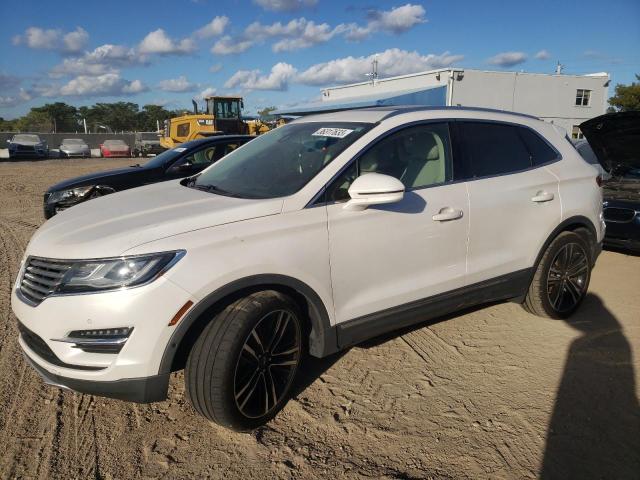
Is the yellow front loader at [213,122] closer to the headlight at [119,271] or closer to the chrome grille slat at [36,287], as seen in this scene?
the chrome grille slat at [36,287]

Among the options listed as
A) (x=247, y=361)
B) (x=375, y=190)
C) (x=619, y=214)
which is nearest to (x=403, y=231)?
(x=375, y=190)

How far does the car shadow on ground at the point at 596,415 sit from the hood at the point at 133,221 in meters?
2.04

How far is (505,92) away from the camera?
26.4 meters

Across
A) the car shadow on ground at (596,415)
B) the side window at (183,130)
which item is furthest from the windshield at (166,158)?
the side window at (183,130)

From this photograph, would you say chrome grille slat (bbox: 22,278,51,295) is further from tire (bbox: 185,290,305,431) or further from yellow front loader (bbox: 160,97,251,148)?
yellow front loader (bbox: 160,97,251,148)

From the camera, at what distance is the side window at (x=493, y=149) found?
144 inches

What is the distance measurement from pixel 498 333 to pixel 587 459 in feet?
5.19

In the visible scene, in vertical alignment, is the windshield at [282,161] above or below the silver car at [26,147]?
above

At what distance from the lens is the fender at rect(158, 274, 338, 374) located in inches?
95.8

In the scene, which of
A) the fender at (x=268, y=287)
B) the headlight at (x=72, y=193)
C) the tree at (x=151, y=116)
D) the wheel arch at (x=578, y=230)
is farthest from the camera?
the tree at (x=151, y=116)

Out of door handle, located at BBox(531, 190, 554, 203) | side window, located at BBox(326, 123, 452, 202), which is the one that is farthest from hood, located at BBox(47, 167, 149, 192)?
door handle, located at BBox(531, 190, 554, 203)

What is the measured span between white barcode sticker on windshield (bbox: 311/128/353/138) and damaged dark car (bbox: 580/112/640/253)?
3.02m

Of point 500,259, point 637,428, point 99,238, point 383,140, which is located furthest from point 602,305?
point 99,238

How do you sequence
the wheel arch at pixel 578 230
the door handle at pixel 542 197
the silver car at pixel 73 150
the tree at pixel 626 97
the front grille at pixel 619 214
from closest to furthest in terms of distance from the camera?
the door handle at pixel 542 197
the wheel arch at pixel 578 230
the front grille at pixel 619 214
the silver car at pixel 73 150
the tree at pixel 626 97
